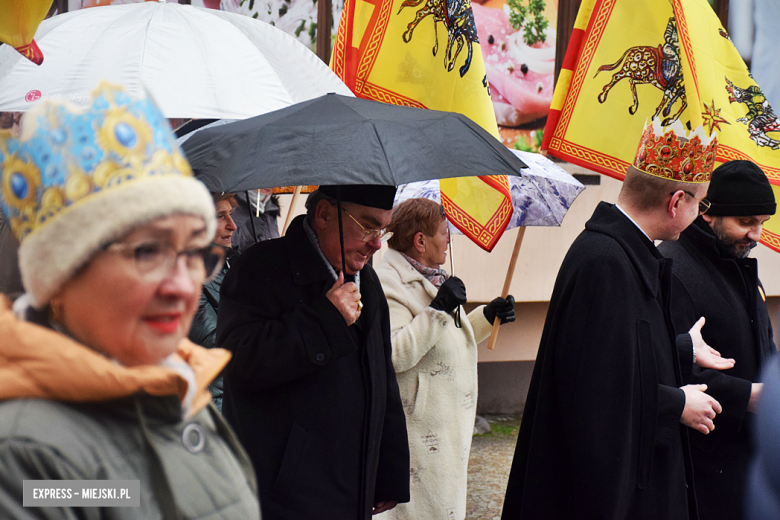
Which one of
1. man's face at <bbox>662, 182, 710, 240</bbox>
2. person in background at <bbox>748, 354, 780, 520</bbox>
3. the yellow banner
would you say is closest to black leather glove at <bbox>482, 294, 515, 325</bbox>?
the yellow banner

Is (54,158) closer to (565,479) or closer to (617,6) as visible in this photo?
(565,479)

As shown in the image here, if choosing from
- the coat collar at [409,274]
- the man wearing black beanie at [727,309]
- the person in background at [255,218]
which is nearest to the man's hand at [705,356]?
the man wearing black beanie at [727,309]

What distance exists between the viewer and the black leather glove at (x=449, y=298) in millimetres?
3441

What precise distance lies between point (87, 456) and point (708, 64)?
3.60 metres

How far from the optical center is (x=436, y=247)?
377 centimetres

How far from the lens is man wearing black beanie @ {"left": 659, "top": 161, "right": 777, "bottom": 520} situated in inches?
120

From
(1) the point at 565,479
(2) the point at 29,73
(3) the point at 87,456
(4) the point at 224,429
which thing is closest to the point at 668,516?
(1) the point at 565,479

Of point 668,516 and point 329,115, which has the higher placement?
point 329,115

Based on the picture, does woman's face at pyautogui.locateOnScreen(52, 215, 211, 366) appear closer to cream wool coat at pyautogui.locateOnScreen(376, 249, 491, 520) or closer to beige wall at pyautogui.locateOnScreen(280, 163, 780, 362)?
cream wool coat at pyautogui.locateOnScreen(376, 249, 491, 520)

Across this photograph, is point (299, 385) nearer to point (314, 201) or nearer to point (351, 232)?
point (351, 232)

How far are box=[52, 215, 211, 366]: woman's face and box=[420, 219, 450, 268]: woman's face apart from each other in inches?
113

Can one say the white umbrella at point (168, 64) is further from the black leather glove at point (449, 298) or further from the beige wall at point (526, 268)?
the beige wall at point (526, 268)

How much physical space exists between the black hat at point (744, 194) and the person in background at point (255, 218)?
220cm

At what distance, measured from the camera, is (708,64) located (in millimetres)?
3654
